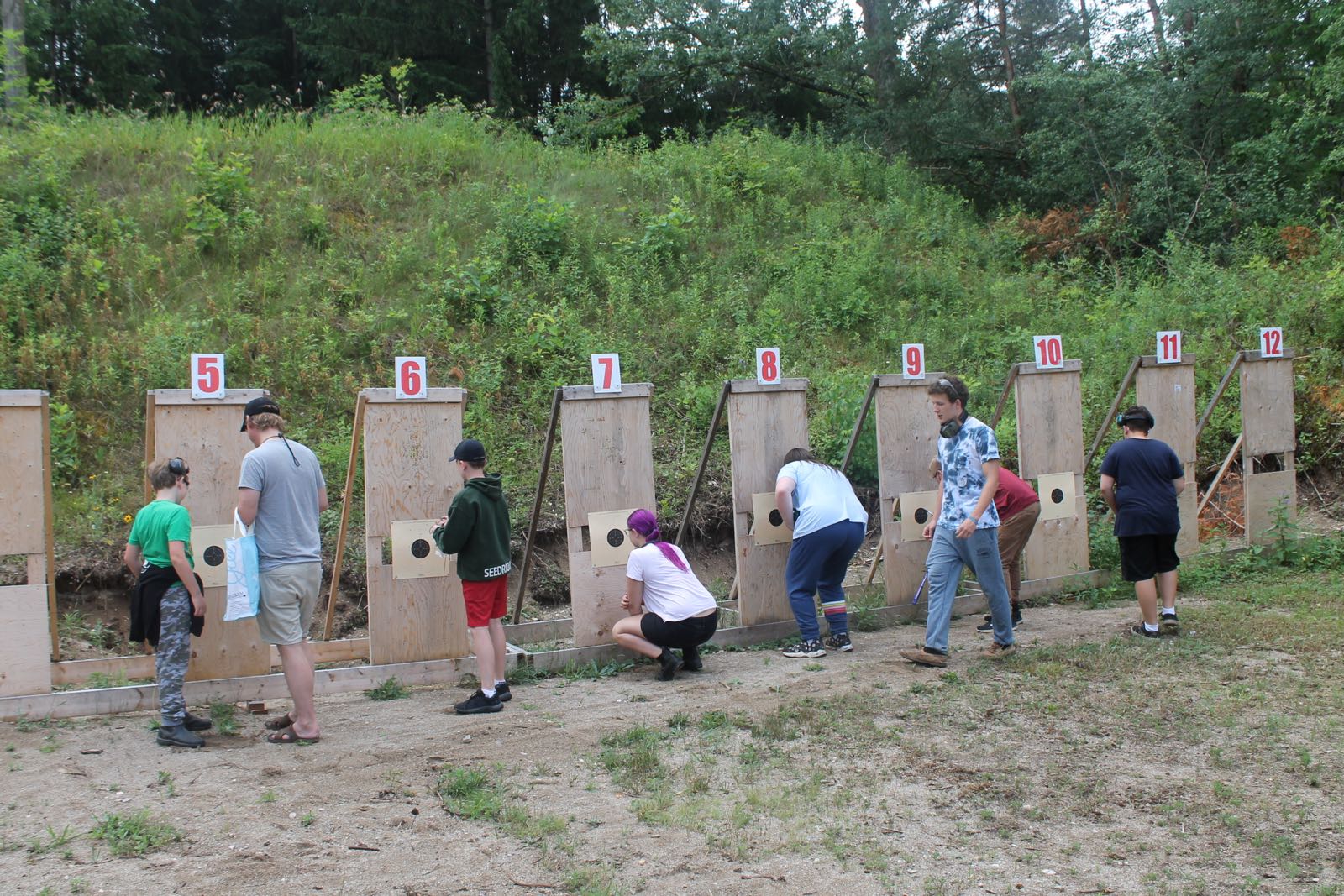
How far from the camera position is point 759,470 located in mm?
8242

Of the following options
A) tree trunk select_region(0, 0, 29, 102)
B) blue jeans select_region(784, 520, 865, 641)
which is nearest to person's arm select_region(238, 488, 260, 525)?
blue jeans select_region(784, 520, 865, 641)

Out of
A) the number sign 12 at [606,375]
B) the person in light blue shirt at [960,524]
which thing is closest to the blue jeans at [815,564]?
the person in light blue shirt at [960,524]

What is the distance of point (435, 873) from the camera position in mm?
4070

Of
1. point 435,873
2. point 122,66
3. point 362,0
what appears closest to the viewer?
point 435,873

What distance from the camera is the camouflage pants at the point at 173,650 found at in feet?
19.0

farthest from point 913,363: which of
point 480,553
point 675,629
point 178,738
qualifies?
point 178,738

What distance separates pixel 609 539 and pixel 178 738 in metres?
3.14

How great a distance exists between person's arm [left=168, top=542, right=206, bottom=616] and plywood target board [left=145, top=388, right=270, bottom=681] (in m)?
0.77

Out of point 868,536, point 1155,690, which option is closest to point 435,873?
point 1155,690

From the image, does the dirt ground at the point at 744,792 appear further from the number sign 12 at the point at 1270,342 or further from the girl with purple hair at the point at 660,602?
the number sign 12 at the point at 1270,342

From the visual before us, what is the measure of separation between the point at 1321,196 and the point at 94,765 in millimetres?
18737

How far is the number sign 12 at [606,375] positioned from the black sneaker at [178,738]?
3.51 meters

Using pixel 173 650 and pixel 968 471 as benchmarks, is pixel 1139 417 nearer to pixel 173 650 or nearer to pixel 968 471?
pixel 968 471

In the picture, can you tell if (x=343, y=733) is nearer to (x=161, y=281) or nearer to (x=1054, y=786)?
(x=1054, y=786)
